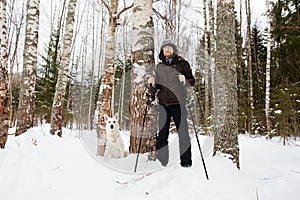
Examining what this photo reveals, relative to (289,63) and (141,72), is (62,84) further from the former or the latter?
(289,63)

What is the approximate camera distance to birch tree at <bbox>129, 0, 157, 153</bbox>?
4.05 meters

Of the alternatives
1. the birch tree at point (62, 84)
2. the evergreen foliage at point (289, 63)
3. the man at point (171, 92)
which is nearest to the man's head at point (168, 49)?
the man at point (171, 92)

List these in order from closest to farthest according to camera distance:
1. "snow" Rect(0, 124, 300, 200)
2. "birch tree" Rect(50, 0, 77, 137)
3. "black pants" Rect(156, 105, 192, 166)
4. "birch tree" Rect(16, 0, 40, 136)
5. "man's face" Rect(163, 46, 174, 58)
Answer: "snow" Rect(0, 124, 300, 200)
"black pants" Rect(156, 105, 192, 166)
"man's face" Rect(163, 46, 174, 58)
"birch tree" Rect(16, 0, 40, 136)
"birch tree" Rect(50, 0, 77, 137)

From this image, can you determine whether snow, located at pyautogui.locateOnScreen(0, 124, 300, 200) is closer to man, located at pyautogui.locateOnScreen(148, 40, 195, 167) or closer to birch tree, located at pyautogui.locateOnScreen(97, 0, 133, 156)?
man, located at pyautogui.locateOnScreen(148, 40, 195, 167)

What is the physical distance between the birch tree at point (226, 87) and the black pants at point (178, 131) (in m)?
0.49

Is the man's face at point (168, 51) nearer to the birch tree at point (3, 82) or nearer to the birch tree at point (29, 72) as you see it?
the birch tree at point (3, 82)

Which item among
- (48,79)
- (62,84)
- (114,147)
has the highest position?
(48,79)

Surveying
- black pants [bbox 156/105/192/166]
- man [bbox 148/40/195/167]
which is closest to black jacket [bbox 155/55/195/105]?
man [bbox 148/40/195/167]

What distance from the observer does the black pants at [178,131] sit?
11.2 ft

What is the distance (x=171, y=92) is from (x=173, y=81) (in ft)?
0.58

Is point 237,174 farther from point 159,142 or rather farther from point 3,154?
point 3,154

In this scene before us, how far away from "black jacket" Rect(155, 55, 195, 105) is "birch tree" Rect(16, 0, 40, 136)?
11.9 ft

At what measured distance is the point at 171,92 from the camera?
367 cm

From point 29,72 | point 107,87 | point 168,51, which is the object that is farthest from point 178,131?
point 29,72
